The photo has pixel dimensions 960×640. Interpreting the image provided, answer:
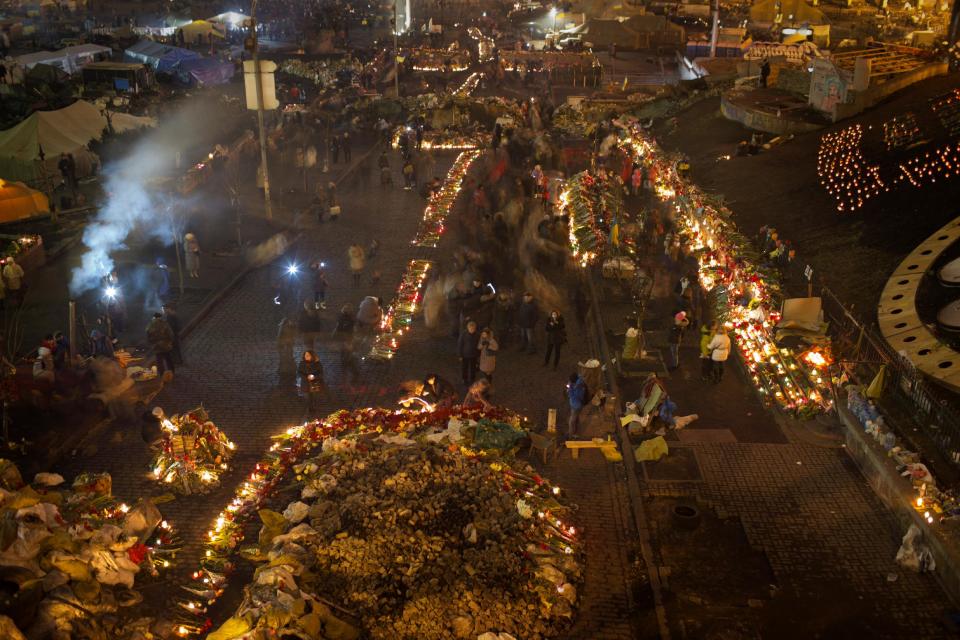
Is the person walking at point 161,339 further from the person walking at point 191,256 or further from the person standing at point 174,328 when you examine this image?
the person walking at point 191,256

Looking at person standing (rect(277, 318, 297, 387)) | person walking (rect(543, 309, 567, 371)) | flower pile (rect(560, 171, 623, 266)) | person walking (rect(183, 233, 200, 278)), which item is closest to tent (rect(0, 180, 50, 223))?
person walking (rect(183, 233, 200, 278))

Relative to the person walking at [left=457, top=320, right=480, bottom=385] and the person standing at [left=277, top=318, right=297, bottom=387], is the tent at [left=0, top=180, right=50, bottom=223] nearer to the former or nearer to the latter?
the person standing at [left=277, top=318, right=297, bottom=387]

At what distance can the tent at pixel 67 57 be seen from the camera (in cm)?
4625

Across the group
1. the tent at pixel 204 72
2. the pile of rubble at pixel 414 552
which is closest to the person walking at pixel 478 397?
the pile of rubble at pixel 414 552

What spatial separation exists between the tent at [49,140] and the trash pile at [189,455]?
17.1 meters

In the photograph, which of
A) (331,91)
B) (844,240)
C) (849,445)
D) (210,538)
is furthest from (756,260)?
(331,91)

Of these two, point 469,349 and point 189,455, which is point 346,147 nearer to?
point 469,349

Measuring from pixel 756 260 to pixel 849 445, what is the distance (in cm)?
622

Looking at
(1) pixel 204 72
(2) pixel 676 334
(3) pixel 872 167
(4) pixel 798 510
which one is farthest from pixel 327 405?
(1) pixel 204 72

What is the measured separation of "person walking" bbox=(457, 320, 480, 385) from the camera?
15.2 metres

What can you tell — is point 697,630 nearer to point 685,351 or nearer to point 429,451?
point 429,451

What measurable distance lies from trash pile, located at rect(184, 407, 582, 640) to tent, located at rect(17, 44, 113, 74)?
136 ft

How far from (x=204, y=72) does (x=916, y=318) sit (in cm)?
4261

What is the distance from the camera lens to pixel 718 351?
1548 cm
